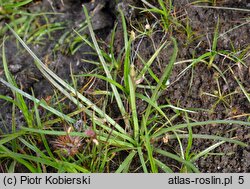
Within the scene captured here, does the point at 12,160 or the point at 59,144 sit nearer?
the point at 59,144

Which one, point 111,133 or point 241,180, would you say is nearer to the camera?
point 241,180

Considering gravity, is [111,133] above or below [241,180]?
above

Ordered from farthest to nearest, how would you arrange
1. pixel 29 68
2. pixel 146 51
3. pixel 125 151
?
pixel 29 68
pixel 146 51
pixel 125 151

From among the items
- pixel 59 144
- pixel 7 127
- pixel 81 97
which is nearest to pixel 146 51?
pixel 81 97

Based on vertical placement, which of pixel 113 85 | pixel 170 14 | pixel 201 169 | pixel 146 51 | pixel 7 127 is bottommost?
pixel 201 169

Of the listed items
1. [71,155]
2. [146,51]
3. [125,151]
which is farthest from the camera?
[146,51]

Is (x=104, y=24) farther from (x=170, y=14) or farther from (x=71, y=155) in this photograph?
(x=71, y=155)

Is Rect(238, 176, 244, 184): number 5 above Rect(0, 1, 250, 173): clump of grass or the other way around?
the other way around

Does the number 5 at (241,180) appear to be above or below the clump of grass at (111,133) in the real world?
below
